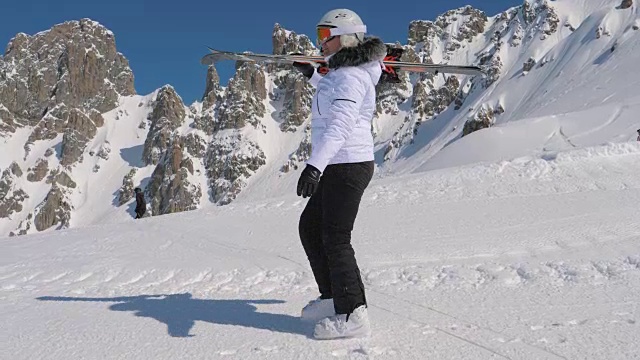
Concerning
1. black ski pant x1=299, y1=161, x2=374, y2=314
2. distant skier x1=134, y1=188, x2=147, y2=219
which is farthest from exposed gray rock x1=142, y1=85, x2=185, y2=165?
black ski pant x1=299, y1=161, x2=374, y2=314

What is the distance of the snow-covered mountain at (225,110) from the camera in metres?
69.0

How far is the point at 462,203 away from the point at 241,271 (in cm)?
472

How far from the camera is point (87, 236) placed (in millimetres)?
9070

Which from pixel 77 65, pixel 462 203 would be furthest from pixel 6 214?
pixel 462 203

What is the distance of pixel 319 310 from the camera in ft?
12.4

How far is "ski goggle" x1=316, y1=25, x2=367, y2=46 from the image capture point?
12.0 ft

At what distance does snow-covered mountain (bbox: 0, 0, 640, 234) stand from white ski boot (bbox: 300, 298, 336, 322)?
50.3 m

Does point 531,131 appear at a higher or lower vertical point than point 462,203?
higher

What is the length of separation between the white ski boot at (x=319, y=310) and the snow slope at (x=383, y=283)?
0.13 m

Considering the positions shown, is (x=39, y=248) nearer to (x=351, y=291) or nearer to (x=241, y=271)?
(x=241, y=271)

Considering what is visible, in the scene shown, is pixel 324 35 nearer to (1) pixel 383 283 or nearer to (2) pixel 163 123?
(1) pixel 383 283

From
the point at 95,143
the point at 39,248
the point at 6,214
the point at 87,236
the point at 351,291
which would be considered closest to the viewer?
the point at 351,291

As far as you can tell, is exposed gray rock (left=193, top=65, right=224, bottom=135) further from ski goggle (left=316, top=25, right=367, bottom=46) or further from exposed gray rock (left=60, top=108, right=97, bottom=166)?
ski goggle (left=316, top=25, right=367, bottom=46)

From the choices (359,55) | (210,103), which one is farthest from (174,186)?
(359,55)
